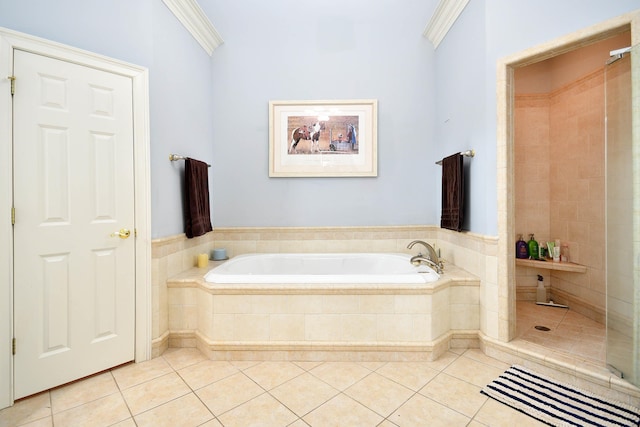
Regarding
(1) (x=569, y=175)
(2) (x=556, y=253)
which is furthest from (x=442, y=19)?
(2) (x=556, y=253)

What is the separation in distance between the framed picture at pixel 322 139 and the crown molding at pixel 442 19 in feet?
2.91

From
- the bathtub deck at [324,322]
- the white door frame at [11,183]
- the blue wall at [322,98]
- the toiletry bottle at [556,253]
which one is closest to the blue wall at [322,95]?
the blue wall at [322,98]

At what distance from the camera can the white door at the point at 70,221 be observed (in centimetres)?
164

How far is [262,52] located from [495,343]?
11.4 feet

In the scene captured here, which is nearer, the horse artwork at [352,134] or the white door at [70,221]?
the white door at [70,221]

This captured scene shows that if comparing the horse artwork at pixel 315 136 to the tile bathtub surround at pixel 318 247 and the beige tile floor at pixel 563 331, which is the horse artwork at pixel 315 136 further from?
the beige tile floor at pixel 563 331

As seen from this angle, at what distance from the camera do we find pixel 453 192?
2449mm

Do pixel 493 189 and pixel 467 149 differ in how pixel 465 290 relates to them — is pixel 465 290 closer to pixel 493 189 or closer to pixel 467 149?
pixel 493 189

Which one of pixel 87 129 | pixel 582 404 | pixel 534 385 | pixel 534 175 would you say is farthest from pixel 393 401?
pixel 534 175

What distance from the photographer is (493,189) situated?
209 centimetres

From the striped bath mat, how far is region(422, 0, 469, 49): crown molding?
2899mm

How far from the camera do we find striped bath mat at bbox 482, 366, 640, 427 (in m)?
1.44

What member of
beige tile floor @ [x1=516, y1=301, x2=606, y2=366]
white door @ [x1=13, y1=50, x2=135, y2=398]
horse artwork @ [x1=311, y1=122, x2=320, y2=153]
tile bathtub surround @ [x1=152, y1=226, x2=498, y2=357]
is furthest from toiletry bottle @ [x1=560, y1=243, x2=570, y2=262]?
white door @ [x1=13, y1=50, x2=135, y2=398]

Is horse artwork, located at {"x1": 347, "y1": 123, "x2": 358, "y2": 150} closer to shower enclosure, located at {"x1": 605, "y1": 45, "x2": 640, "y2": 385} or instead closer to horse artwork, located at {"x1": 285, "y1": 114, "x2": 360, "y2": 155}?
horse artwork, located at {"x1": 285, "y1": 114, "x2": 360, "y2": 155}
